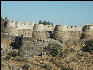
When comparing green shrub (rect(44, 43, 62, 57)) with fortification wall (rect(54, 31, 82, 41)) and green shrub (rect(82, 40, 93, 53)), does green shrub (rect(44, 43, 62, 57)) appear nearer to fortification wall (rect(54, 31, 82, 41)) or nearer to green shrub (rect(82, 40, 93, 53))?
green shrub (rect(82, 40, 93, 53))

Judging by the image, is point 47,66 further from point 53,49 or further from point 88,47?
point 88,47

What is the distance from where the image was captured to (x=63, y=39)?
4431cm

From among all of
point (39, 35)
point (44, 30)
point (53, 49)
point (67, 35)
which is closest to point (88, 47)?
point (53, 49)

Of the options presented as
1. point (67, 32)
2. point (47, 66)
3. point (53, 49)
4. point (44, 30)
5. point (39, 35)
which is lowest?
point (47, 66)

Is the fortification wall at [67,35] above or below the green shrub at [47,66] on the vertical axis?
above

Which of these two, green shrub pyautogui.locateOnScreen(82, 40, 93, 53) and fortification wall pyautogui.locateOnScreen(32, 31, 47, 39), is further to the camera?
fortification wall pyautogui.locateOnScreen(32, 31, 47, 39)

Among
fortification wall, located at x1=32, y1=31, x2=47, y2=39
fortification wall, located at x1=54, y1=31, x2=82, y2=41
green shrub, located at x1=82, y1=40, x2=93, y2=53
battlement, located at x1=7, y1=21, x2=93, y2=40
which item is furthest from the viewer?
fortification wall, located at x1=54, y1=31, x2=82, y2=41

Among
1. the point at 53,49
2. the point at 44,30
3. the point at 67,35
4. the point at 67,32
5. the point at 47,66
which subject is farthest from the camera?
the point at 44,30

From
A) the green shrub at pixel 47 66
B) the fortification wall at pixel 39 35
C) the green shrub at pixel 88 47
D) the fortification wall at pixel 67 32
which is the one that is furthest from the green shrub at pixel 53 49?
the fortification wall at pixel 67 32

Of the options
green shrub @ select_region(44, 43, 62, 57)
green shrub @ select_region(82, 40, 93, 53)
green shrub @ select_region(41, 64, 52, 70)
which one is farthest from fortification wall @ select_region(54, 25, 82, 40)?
green shrub @ select_region(41, 64, 52, 70)

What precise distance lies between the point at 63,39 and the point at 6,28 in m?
8.27

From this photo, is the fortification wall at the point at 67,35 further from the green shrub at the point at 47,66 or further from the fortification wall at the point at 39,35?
the green shrub at the point at 47,66

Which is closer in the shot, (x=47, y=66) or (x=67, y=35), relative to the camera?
(x=47, y=66)

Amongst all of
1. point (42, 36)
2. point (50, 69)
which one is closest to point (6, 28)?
point (42, 36)
